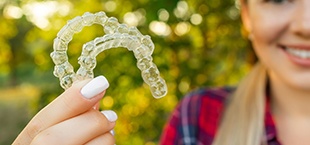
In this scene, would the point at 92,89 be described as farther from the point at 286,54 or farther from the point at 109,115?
the point at 286,54

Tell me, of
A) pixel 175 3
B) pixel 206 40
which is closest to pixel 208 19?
pixel 206 40

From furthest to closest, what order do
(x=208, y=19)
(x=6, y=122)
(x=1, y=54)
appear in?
(x=6, y=122), (x=1, y=54), (x=208, y=19)

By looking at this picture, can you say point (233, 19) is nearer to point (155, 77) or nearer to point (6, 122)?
point (155, 77)

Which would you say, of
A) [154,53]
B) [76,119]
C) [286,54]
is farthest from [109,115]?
[154,53]

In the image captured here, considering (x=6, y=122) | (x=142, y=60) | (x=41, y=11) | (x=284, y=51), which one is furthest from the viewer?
(x=6, y=122)

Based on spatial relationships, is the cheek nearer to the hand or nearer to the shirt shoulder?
the shirt shoulder

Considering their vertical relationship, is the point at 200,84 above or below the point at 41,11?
below

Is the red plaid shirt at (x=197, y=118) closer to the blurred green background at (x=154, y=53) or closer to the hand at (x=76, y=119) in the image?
the blurred green background at (x=154, y=53)
